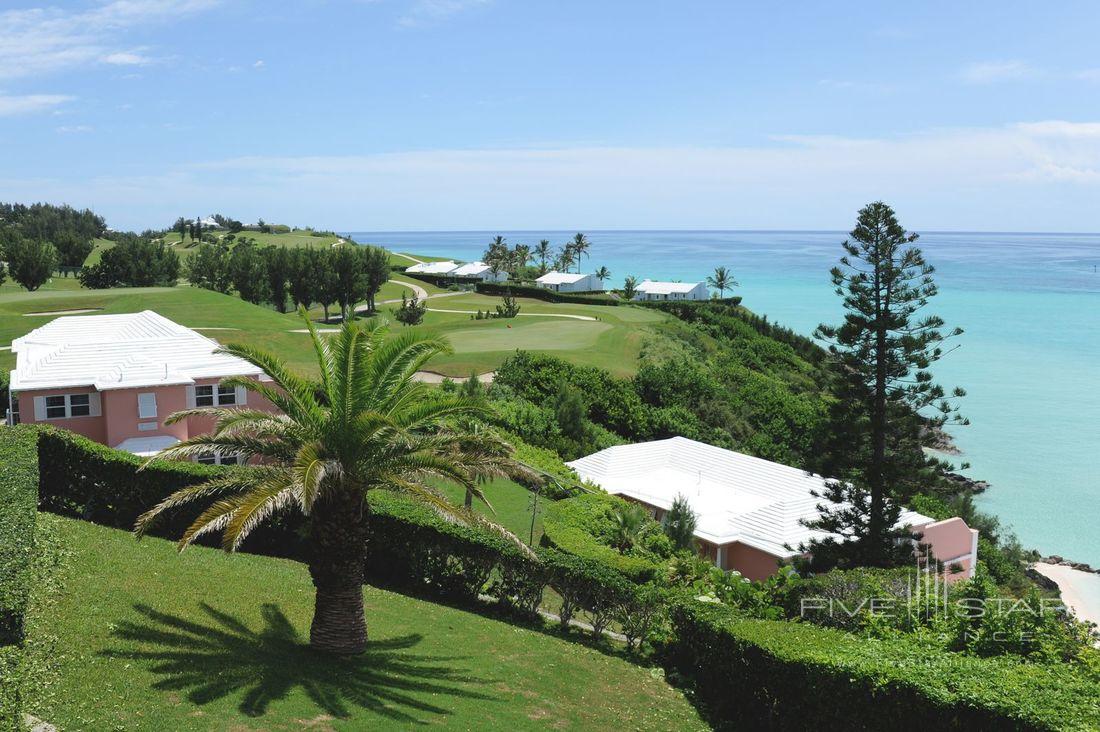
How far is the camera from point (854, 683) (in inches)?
389

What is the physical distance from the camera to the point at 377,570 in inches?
599

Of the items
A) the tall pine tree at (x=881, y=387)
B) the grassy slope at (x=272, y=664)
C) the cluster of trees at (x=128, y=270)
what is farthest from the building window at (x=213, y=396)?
the cluster of trees at (x=128, y=270)

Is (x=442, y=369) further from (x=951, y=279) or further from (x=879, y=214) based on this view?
(x=951, y=279)

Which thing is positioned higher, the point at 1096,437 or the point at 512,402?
the point at 512,402

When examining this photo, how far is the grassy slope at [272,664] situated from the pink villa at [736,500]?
10255 mm

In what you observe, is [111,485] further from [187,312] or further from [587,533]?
[187,312]

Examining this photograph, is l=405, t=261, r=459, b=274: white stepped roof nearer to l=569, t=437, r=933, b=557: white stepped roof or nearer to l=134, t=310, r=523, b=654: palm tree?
l=569, t=437, r=933, b=557: white stepped roof

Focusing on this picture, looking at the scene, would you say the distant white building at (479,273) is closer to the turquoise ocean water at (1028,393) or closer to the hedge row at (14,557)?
the turquoise ocean water at (1028,393)

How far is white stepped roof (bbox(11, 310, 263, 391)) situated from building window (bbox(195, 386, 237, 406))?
445 mm

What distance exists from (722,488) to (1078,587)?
18.2 metres

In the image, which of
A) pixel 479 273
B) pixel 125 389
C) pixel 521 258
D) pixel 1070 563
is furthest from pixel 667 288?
pixel 125 389

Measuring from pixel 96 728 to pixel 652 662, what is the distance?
8113 millimetres

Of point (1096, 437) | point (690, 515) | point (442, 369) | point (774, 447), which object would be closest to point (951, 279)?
point (1096, 437)

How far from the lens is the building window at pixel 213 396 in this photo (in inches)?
955
